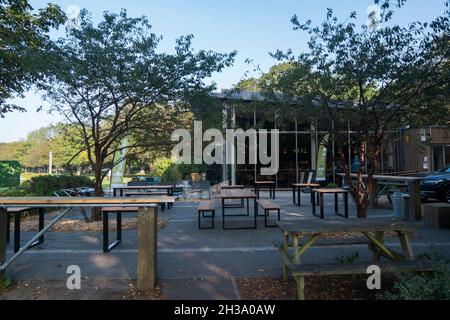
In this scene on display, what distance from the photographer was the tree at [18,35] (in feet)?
32.7

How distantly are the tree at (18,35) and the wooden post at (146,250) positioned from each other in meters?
6.17

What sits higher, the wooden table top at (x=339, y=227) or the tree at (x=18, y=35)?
the tree at (x=18, y=35)

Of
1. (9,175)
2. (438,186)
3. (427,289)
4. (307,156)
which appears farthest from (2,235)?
(307,156)

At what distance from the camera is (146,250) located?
14.9 ft

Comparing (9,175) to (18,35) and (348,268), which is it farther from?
(348,268)

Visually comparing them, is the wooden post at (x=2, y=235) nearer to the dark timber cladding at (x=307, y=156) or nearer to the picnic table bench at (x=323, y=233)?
the picnic table bench at (x=323, y=233)

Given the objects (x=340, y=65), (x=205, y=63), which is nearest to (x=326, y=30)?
(x=340, y=65)

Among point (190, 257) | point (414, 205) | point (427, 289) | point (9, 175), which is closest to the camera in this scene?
point (427, 289)

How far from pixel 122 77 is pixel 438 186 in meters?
11.7

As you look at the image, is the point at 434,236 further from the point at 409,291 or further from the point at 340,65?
the point at 409,291

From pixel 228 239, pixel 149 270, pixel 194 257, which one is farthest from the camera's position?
pixel 228 239

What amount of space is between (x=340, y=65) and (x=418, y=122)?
2.40m

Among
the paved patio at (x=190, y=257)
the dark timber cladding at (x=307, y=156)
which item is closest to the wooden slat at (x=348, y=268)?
the paved patio at (x=190, y=257)
